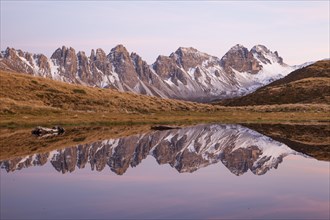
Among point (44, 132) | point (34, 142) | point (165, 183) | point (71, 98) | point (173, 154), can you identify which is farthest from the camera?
point (71, 98)

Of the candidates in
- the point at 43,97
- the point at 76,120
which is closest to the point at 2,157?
the point at 76,120

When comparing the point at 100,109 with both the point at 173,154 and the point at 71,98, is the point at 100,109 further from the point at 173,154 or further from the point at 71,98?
the point at 173,154

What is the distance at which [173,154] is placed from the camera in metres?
45.8

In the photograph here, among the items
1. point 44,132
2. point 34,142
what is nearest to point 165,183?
point 34,142

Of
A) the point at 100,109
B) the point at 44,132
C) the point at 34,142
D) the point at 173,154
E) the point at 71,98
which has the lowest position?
the point at 173,154

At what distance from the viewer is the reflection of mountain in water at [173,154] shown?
37.8 meters

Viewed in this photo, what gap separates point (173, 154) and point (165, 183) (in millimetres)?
15322

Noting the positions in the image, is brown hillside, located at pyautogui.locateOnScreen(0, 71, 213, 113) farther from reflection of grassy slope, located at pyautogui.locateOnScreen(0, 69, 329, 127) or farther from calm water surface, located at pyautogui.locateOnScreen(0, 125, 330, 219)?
calm water surface, located at pyautogui.locateOnScreen(0, 125, 330, 219)

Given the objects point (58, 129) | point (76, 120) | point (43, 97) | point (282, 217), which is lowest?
point (282, 217)

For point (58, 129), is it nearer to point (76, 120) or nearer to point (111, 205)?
point (76, 120)

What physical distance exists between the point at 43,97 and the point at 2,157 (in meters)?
80.6

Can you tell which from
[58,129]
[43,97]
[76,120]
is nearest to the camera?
[58,129]

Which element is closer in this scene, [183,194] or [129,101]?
[183,194]

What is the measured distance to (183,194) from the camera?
26.5m
